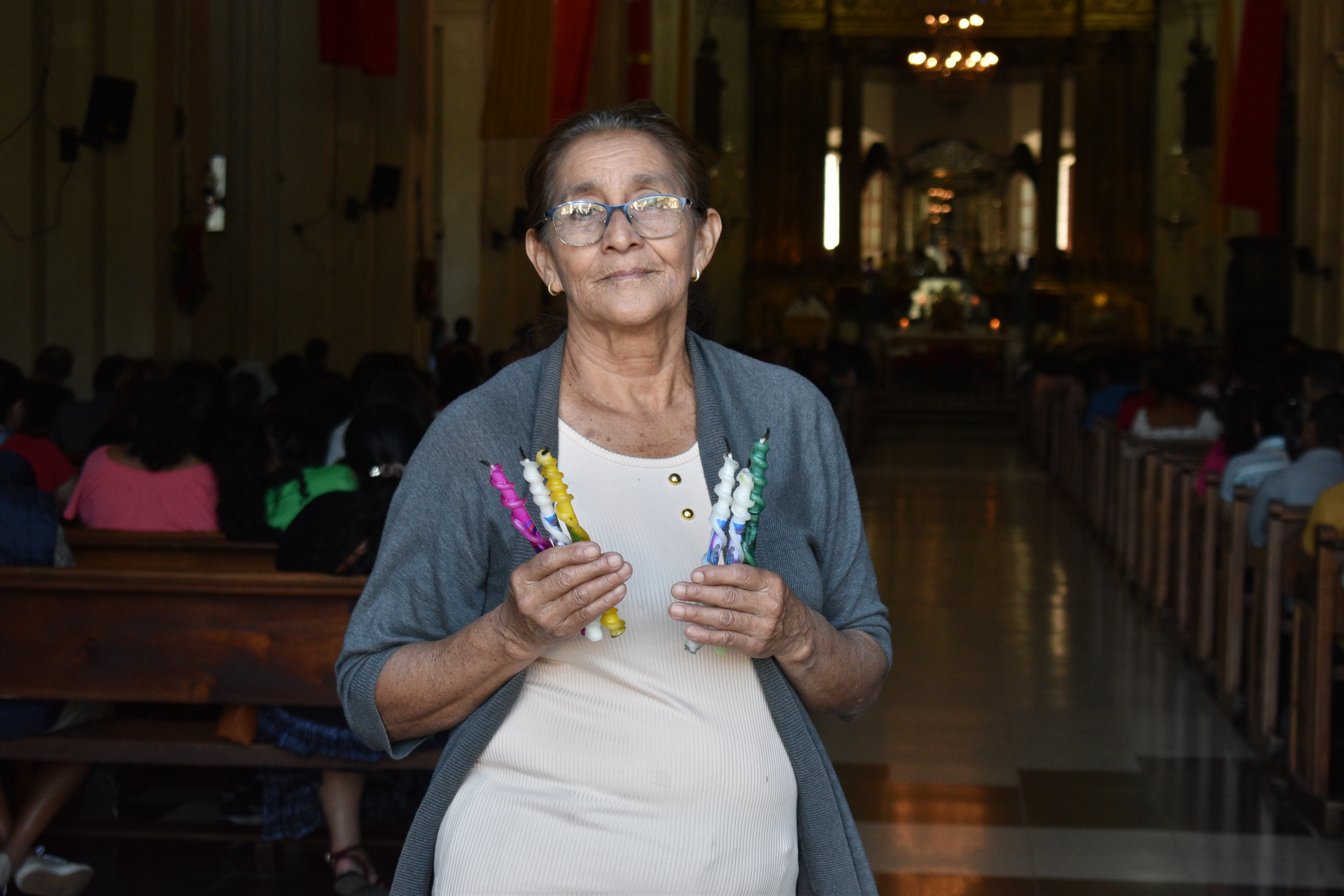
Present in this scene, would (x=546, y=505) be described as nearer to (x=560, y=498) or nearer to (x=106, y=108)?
(x=560, y=498)

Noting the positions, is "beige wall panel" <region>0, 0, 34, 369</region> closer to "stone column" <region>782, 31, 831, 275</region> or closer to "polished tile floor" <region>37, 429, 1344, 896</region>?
"polished tile floor" <region>37, 429, 1344, 896</region>

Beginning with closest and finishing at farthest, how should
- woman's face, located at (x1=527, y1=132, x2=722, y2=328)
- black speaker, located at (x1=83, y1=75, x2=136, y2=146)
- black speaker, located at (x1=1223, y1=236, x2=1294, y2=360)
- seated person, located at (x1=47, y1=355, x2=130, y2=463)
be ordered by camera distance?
1. woman's face, located at (x1=527, y1=132, x2=722, y2=328)
2. seated person, located at (x1=47, y1=355, x2=130, y2=463)
3. black speaker, located at (x1=83, y1=75, x2=136, y2=146)
4. black speaker, located at (x1=1223, y1=236, x2=1294, y2=360)

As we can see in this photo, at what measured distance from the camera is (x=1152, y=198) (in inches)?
995

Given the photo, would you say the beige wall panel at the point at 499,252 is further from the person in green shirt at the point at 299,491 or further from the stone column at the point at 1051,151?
the stone column at the point at 1051,151

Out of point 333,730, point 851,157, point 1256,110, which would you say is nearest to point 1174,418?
point 1256,110

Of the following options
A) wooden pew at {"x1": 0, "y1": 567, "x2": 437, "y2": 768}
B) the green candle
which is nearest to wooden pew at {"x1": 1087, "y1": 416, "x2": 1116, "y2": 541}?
wooden pew at {"x1": 0, "y1": 567, "x2": 437, "y2": 768}

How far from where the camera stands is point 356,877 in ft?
12.9

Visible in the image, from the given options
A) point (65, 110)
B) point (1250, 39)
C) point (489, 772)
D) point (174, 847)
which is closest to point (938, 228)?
point (1250, 39)

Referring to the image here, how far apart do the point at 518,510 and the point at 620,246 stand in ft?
1.26

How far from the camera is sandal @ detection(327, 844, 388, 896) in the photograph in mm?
3914

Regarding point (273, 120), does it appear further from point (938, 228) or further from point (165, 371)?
point (938, 228)

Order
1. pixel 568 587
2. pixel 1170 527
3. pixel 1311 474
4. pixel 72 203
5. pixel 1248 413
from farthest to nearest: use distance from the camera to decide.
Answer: pixel 72 203 < pixel 1170 527 < pixel 1248 413 < pixel 1311 474 < pixel 568 587

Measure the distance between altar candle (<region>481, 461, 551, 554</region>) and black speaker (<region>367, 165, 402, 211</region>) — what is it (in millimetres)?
11243

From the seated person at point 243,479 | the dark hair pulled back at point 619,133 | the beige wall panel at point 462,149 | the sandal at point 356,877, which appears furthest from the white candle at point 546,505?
the beige wall panel at point 462,149
